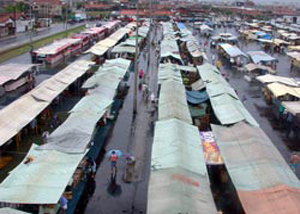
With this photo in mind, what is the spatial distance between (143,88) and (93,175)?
13.3 metres

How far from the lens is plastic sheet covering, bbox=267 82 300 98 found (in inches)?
922

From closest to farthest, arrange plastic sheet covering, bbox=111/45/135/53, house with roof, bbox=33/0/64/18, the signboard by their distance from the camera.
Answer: the signboard → plastic sheet covering, bbox=111/45/135/53 → house with roof, bbox=33/0/64/18

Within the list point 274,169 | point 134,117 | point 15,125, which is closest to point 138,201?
point 274,169

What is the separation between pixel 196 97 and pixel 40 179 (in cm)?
1363

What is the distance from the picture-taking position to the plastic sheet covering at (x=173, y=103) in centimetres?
1764

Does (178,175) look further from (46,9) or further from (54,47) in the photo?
(46,9)

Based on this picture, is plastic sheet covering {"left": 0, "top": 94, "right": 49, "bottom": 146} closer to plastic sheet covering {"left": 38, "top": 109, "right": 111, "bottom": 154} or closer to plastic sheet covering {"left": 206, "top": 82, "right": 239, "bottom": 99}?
plastic sheet covering {"left": 38, "top": 109, "right": 111, "bottom": 154}

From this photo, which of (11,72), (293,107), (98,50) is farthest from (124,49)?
(293,107)

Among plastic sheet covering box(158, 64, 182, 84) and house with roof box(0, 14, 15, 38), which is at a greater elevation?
house with roof box(0, 14, 15, 38)

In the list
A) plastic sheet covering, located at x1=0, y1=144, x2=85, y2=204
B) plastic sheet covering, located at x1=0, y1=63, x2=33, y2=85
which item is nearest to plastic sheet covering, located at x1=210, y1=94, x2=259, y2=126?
plastic sheet covering, located at x1=0, y1=144, x2=85, y2=204

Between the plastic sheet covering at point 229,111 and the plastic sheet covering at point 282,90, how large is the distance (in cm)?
438

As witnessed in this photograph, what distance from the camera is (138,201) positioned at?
1305 cm

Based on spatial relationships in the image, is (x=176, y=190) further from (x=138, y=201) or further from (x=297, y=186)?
(x=297, y=186)

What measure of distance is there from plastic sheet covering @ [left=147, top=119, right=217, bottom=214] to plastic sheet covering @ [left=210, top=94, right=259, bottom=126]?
273 centimetres
